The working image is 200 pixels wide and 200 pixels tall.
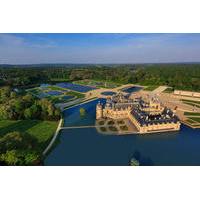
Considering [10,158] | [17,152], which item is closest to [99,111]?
[17,152]

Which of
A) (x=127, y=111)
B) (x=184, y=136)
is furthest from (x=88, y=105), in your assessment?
(x=184, y=136)

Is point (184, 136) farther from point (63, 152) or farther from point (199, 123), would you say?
point (63, 152)

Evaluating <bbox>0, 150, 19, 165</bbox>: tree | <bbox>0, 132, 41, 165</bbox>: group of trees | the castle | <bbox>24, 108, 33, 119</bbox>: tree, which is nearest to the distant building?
the castle

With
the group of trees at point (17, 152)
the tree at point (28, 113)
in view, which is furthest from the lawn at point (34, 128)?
the group of trees at point (17, 152)

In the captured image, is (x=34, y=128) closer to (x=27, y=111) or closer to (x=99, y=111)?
(x=27, y=111)

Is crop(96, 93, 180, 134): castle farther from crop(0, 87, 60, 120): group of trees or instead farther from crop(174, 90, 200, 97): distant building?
crop(174, 90, 200, 97): distant building

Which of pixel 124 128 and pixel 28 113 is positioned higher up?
pixel 28 113

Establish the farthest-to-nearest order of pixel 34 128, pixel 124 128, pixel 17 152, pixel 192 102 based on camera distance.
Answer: pixel 192 102 → pixel 34 128 → pixel 124 128 → pixel 17 152
